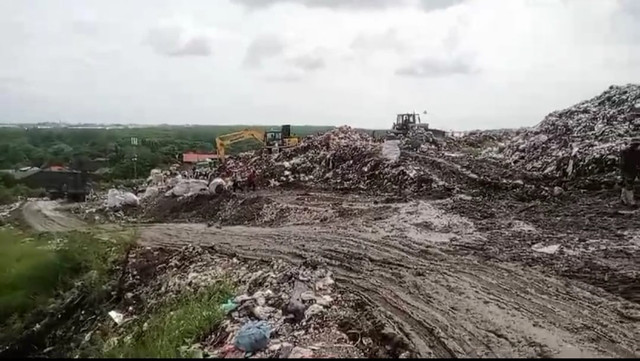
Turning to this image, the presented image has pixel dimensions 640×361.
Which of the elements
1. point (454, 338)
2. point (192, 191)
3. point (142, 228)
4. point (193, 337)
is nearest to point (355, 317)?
point (454, 338)

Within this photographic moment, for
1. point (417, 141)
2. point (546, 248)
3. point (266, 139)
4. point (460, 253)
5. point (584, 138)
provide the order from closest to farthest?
point (546, 248)
point (460, 253)
point (584, 138)
point (417, 141)
point (266, 139)

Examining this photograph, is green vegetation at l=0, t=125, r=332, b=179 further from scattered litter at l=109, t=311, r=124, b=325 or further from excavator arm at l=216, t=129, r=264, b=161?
scattered litter at l=109, t=311, r=124, b=325

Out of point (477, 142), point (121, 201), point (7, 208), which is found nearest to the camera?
point (121, 201)

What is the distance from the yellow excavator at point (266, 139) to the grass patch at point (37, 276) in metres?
12.2

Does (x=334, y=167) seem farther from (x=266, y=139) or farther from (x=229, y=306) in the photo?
(x=229, y=306)

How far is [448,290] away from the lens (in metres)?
7.12

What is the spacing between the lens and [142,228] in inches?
539

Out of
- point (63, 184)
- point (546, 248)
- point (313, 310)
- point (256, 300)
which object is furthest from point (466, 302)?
point (63, 184)

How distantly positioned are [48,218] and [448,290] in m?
14.1

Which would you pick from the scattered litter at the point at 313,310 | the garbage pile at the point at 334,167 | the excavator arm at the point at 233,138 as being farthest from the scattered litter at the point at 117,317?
the excavator arm at the point at 233,138

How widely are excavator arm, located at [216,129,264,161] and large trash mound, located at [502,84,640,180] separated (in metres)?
9.47

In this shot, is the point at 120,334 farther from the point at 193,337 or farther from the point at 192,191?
the point at 192,191

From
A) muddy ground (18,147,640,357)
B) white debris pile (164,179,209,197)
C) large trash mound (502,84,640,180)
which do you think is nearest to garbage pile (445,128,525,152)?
large trash mound (502,84,640,180)

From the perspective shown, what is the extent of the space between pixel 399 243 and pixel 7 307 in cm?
580
